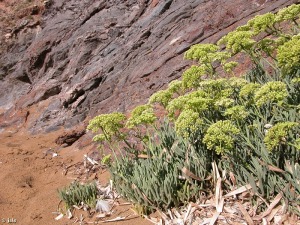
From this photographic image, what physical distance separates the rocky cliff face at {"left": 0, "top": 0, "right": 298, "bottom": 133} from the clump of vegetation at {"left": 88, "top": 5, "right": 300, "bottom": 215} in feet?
11.9

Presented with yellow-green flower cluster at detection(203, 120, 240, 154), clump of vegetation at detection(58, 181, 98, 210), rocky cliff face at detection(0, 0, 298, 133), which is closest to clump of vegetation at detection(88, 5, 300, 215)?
yellow-green flower cluster at detection(203, 120, 240, 154)

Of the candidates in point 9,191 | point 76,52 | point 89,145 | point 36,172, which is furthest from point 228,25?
point 76,52

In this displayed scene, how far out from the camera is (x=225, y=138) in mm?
2773

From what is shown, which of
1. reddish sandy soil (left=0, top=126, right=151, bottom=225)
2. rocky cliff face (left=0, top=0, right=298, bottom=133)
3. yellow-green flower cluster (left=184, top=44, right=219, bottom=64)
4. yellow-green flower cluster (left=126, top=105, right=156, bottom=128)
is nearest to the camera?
yellow-green flower cluster (left=126, top=105, right=156, bottom=128)

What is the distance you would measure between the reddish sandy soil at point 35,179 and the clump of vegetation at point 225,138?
46 cm

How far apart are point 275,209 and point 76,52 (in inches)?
416

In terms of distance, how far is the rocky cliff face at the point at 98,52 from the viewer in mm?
7949

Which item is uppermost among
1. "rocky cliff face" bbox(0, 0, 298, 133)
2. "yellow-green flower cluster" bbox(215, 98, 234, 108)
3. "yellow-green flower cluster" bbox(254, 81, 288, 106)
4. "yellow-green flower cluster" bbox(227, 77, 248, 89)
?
"yellow-green flower cluster" bbox(254, 81, 288, 106)

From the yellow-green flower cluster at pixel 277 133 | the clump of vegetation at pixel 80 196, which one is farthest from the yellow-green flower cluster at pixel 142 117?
the yellow-green flower cluster at pixel 277 133

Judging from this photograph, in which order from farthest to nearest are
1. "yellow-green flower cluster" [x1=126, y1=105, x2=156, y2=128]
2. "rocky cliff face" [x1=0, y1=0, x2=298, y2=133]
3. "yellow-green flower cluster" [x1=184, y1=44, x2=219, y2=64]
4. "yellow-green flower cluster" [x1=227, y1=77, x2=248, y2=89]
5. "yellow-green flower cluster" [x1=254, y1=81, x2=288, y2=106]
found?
"rocky cliff face" [x1=0, y1=0, x2=298, y2=133] < "yellow-green flower cluster" [x1=184, y1=44, x2=219, y2=64] < "yellow-green flower cluster" [x1=126, y1=105, x2=156, y2=128] < "yellow-green flower cluster" [x1=227, y1=77, x2=248, y2=89] < "yellow-green flower cluster" [x1=254, y1=81, x2=288, y2=106]

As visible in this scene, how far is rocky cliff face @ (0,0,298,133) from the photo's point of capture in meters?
7.95

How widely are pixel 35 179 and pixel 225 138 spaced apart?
434cm

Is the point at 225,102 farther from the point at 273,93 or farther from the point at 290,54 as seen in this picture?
the point at 290,54

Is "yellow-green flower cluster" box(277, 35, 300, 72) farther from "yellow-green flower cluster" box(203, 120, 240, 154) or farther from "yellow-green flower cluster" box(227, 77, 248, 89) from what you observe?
"yellow-green flower cluster" box(203, 120, 240, 154)
